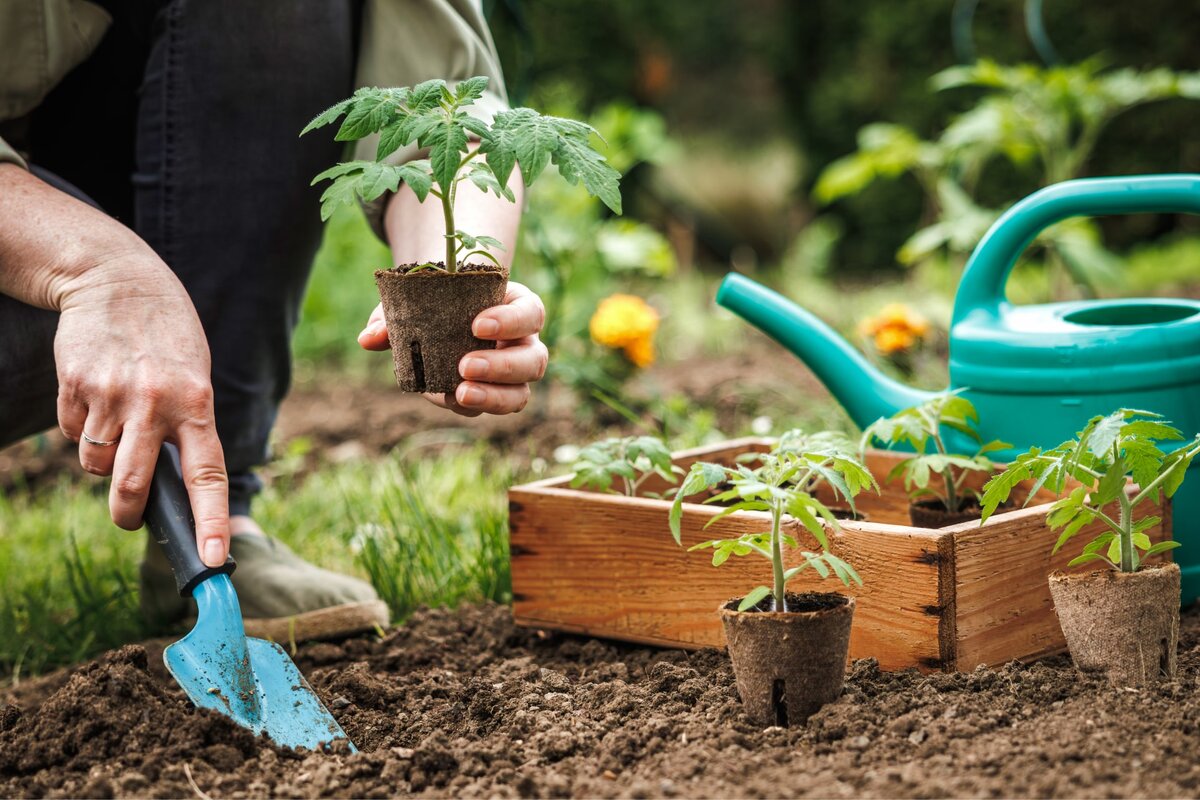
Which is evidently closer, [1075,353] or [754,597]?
[754,597]

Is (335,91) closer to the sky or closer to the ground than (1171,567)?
closer to the sky

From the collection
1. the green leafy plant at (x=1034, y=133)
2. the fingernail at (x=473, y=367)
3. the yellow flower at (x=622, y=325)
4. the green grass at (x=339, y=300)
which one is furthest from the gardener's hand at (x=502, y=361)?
the green grass at (x=339, y=300)

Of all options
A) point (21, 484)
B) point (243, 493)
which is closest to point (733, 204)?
point (21, 484)

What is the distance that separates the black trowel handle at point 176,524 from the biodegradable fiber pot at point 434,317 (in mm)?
298

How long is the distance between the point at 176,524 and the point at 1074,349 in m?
1.22

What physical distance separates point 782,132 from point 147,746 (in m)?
6.08

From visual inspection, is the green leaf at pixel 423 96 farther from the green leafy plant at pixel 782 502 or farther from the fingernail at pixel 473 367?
the green leafy plant at pixel 782 502

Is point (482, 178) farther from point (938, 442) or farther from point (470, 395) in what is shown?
point (938, 442)

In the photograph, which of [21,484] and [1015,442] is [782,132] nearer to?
[21,484]

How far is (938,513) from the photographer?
1.69 m

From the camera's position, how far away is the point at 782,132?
690cm

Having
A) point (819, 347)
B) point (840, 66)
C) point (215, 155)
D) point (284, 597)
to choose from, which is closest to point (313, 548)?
point (284, 597)

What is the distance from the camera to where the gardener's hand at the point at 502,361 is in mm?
1420

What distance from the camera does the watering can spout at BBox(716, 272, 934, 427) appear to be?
2000mm
